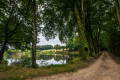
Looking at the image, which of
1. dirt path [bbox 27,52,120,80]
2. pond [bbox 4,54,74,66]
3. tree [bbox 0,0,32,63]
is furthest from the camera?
tree [bbox 0,0,32,63]

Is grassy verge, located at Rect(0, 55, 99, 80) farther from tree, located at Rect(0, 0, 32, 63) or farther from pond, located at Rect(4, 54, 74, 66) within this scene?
tree, located at Rect(0, 0, 32, 63)

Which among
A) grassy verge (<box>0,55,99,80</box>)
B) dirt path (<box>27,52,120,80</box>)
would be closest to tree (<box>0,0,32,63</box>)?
grassy verge (<box>0,55,99,80</box>)

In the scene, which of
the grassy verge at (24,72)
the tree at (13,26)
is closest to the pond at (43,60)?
the grassy verge at (24,72)

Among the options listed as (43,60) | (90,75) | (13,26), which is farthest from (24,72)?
(13,26)

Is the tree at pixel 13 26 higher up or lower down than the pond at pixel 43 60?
higher up

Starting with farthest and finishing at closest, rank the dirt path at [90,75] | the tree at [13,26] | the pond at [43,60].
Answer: the tree at [13,26]
the pond at [43,60]
the dirt path at [90,75]

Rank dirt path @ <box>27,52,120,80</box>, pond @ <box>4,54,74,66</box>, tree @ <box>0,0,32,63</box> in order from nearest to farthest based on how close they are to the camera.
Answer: dirt path @ <box>27,52,120,80</box>
pond @ <box>4,54,74,66</box>
tree @ <box>0,0,32,63</box>

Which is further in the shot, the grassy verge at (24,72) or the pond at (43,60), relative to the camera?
the pond at (43,60)

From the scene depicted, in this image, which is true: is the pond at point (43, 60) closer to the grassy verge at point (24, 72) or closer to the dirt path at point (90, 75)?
the grassy verge at point (24, 72)

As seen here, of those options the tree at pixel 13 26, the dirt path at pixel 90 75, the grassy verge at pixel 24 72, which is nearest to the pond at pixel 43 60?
the grassy verge at pixel 24 72

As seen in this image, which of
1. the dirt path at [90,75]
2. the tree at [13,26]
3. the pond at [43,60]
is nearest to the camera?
the dirt path at [90,75]

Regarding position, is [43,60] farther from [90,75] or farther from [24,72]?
[90,75]

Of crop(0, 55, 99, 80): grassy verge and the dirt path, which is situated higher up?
crop(0, 55, 99, 80): grassy verge

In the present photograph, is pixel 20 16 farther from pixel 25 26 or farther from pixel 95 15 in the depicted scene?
pixel 95 15
